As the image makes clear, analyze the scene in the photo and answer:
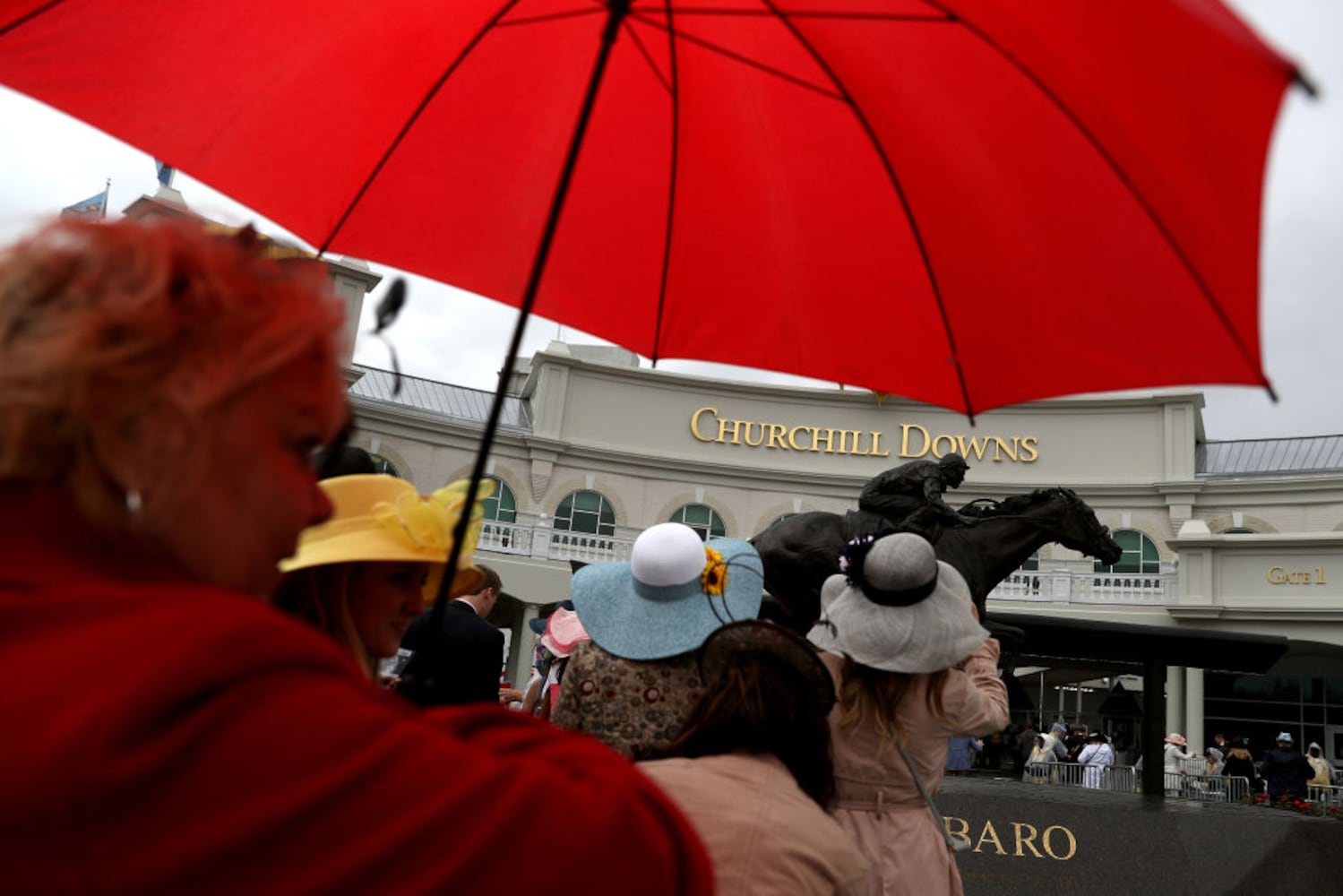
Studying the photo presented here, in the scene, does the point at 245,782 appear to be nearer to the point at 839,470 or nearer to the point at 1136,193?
the point at 1136,193

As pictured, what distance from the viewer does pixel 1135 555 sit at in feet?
90.1

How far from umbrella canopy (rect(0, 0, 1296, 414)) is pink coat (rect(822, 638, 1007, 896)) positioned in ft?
3.17

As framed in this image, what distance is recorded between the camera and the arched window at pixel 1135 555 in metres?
27.2

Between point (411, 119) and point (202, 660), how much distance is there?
2.48 m

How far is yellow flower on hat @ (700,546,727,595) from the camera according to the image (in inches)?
137

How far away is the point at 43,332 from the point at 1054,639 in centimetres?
867

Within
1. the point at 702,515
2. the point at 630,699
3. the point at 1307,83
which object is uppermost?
the point at 702,515

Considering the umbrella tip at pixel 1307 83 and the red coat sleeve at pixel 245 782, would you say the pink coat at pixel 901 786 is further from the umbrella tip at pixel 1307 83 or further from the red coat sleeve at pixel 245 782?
the red coat sleeve at pixel 245 782

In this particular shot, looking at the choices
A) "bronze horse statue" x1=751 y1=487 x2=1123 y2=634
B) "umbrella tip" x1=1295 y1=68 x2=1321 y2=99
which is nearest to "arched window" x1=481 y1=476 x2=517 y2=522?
"bronze horse statue" x1=751 y1=487 x2=1123 y2=634

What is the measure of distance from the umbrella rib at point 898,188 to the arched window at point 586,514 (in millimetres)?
25759

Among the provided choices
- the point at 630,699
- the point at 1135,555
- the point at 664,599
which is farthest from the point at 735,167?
the point at 1135,555

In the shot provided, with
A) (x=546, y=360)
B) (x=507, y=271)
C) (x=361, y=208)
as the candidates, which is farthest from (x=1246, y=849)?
(x=546, y=360)

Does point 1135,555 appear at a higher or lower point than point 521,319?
higher

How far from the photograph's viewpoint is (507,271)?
3.12m
